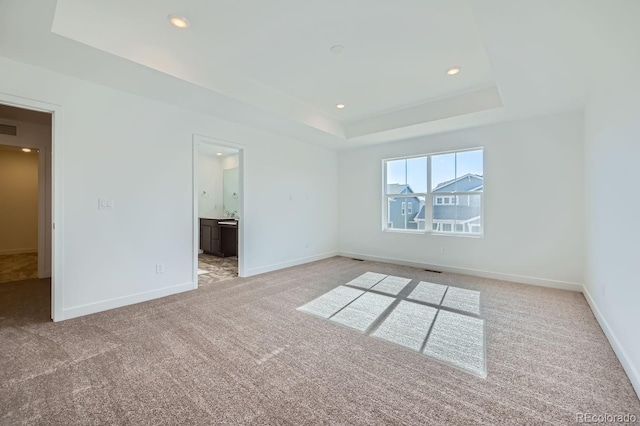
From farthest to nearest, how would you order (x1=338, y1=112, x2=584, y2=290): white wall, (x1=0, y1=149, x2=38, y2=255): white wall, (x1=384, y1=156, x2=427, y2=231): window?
(x1=0, y1=149, x2=38, y2=255): white wall → (x1=384, y1=156, x2=427, y2=231): window → (x1=338, y1=112, x2=584, y2=290): white wall

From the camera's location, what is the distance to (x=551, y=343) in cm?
233

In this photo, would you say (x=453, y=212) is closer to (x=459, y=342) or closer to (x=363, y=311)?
(x=363, y=311)

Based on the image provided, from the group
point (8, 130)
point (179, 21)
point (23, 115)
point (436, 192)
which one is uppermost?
point (179, 21)

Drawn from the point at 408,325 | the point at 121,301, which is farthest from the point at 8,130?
the point at 408,325

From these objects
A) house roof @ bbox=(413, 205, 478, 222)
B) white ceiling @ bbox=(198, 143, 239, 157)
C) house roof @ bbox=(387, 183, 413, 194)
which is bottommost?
house roof @ bbox=(413, 205, 478, 222)

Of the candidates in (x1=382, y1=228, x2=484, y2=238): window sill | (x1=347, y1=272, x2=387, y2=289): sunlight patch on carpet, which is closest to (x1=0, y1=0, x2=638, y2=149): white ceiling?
(x1=382, y1=228, x2=484, y2=238): window sill

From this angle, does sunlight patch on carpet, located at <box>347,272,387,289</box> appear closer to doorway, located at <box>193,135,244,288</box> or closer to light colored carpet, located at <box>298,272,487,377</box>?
light colored carpet, located at <box>298,272,487,377</box>

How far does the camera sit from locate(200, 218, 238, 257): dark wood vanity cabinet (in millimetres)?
6226

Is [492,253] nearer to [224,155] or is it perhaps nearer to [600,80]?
[600,80]

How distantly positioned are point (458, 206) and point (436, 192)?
46 centimetres

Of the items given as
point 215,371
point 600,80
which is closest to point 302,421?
point 215,371

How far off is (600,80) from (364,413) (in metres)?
3.65

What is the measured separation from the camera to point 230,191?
24.6ft

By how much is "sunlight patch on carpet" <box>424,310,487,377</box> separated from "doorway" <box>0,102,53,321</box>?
388cm
